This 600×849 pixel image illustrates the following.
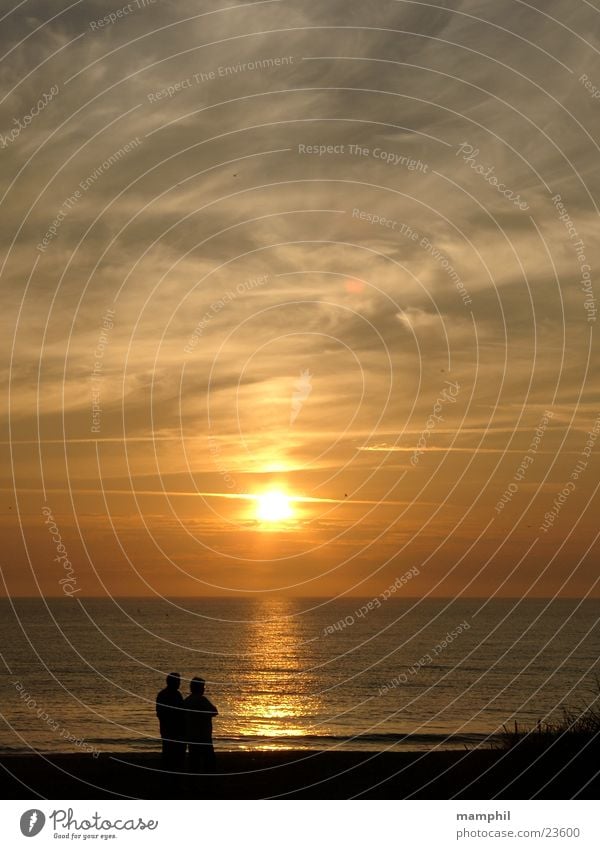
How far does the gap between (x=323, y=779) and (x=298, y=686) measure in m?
82.7

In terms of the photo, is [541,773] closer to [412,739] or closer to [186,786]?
[186,786]

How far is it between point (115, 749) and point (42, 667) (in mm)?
70695

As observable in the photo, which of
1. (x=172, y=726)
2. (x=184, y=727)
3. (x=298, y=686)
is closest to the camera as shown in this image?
(x=172, y=726)

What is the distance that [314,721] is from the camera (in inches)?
2753

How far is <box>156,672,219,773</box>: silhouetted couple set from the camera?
56.9 ft

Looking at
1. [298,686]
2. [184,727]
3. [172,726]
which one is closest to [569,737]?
[184,727]

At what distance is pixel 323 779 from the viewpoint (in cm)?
1855

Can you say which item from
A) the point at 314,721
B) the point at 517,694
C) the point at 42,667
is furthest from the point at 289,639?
the point at 314,721
